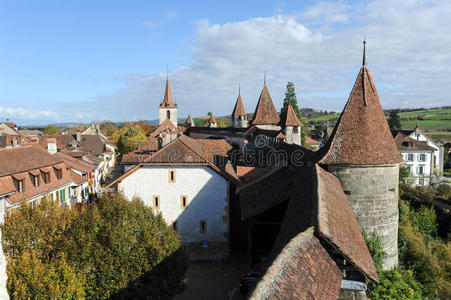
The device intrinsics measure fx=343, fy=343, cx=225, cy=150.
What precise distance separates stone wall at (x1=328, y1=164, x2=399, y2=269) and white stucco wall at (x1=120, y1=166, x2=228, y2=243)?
8664 millimetres

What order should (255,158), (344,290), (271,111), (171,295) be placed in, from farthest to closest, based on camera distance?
(271,111)
(255,158)
(171,295)
(344,290)

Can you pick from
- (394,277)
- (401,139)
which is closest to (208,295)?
(394,277)

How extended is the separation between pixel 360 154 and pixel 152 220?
31.9ft

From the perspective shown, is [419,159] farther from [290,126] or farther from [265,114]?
[290,126]

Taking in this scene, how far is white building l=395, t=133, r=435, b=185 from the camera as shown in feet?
177

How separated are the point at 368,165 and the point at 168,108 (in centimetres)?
7684

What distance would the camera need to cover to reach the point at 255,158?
3288cm

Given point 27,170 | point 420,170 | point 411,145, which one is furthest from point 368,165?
point 420,170

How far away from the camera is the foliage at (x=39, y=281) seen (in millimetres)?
10273

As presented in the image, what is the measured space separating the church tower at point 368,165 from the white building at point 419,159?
4231 centimetres

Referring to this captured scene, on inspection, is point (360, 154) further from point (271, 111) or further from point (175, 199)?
point (271, 111)

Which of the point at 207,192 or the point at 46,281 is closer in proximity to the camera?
the point at 46,281

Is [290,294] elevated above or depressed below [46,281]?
above

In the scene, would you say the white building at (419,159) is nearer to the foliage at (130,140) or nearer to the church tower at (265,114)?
the church tower at (265,114)
